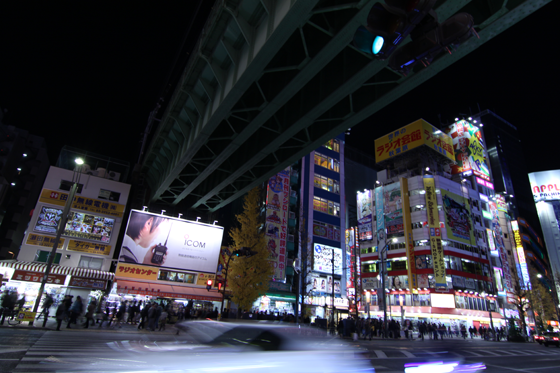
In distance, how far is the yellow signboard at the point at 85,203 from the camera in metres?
26.3

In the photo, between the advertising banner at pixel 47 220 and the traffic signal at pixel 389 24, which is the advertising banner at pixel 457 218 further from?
the traffic signal at pixel 389 24

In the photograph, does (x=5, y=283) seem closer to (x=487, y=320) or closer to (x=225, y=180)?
(x=225, y=180)

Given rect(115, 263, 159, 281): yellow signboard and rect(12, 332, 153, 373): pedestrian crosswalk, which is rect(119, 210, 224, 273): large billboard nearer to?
rect(115, 263, 159, 281): yellow signboard

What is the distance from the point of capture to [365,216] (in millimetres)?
58812

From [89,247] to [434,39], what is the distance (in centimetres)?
3085

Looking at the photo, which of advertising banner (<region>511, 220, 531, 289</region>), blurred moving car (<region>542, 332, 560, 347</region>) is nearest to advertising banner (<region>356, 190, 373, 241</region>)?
blurred moving car (<region>542, 332, 560, 347</region>)

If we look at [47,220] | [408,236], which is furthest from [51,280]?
[408,236]

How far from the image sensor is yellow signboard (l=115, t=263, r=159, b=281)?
2670cm

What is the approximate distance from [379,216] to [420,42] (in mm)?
55708

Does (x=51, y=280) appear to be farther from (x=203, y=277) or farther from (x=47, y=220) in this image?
(x=203, y=277)

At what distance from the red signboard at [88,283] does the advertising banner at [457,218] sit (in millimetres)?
47466

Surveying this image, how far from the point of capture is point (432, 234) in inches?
1886

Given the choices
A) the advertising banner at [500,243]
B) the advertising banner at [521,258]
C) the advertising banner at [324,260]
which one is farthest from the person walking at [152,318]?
the advertising banner at [521,258]

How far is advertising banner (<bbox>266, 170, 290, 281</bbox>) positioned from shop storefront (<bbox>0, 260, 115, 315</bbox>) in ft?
60.3
